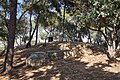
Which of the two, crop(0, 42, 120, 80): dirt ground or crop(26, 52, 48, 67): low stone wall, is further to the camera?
crop(26, 52, 48, 67): low stone wall

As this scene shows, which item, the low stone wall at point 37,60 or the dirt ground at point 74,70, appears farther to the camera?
the low stone wall at point 37,60

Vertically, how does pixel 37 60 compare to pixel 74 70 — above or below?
above

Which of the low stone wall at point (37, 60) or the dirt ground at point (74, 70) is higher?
the low stone wall at point (37, 60)

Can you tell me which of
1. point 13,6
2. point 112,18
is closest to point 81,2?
point 112,18

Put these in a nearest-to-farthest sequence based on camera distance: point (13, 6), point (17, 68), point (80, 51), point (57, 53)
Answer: point (13, 6)
point (17, 68)
point (57, 53)
point (80, 51)

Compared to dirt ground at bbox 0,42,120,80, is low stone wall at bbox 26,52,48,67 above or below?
above

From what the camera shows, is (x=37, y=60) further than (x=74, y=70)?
Yes

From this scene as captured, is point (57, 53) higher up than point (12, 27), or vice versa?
point (12, 27)

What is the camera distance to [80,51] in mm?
13188

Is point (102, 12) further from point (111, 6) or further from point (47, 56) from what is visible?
point (47, 56)

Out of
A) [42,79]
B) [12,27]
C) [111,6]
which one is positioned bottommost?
[42,79]

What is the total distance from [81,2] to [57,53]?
3066mm

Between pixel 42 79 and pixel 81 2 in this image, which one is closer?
pixel 42 79

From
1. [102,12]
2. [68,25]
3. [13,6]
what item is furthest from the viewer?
[68,25]
